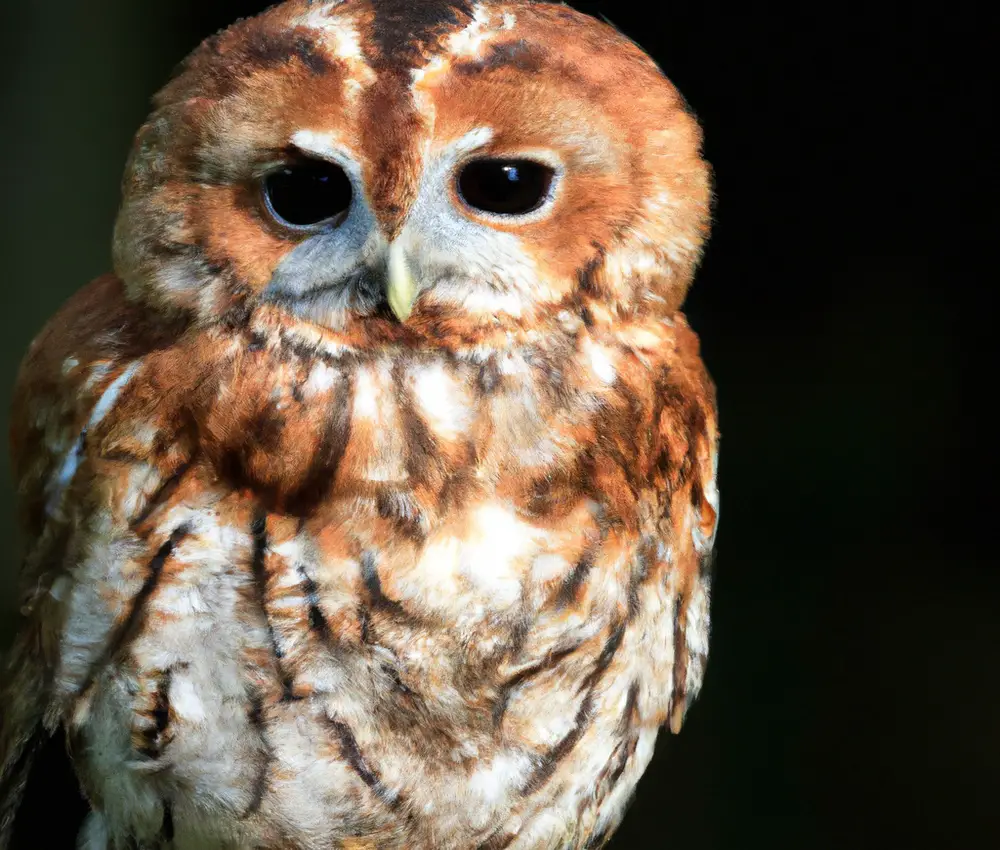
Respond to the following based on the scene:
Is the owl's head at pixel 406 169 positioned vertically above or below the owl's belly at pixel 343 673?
above

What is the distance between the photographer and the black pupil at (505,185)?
33.3 inches

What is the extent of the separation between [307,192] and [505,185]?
5.9 inches

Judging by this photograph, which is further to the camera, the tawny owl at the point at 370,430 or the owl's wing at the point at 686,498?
the owl's wing at the point at 686,498

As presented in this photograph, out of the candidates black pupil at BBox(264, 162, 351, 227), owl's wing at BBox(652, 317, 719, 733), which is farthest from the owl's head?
owl's wing at BBox(652, 317, 719, 733)

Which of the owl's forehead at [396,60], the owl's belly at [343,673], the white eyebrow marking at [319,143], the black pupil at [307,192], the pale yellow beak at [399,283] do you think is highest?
the owl's forehead at [396,60]

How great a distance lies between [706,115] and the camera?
2.03 meters

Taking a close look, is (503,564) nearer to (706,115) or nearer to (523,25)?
(523,25)

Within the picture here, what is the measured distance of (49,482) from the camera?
102 centimetres

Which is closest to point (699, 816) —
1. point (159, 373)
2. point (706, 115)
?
point (706, 115)

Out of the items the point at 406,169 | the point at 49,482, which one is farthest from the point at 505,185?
the point at 49,482

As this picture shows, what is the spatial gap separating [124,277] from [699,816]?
1.75m

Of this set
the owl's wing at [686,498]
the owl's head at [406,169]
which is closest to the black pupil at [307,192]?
the owl's head at [406,169]

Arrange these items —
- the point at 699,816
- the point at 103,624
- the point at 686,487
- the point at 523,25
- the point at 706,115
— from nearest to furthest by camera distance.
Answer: the point at 523,25, the point at 103,624, the point at 686,487, the point at 706,115, the point at 699,816

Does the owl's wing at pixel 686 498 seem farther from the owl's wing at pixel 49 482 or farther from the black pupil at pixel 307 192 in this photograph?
the owl's wing at pixel 49 482
